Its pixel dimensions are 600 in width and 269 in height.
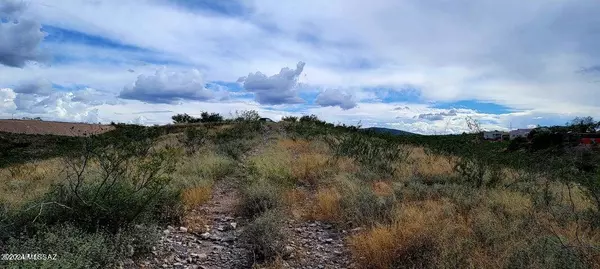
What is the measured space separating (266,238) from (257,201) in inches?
73.1

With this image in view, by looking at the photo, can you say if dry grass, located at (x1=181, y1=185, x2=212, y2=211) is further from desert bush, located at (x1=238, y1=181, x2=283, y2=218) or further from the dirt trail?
desert bush, located at (x1=238, y1=181, x2=283, y2=218)

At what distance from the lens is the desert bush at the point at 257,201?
21.5 ft

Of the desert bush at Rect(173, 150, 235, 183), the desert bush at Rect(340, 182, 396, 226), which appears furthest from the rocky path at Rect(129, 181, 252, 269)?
the desert bush at Rect(340, 182, 396, 226)

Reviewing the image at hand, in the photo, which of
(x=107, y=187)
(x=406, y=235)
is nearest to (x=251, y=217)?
(x=107, y=187)

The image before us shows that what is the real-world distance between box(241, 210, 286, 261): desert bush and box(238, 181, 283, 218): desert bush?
1.11 m

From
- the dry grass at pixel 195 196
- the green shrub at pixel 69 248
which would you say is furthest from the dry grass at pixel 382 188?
the green shrub at pixel 69 248

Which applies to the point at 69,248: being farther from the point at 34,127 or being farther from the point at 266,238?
the point at 34,127

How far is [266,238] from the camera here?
194 inches

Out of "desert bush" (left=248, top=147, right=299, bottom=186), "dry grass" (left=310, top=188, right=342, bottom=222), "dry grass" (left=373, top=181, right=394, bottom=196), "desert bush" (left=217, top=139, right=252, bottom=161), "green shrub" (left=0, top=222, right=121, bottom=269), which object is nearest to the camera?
"green shrub" (left=0, top=222, right=121, bottom=269)

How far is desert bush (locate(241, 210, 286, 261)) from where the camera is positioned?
4820 mm

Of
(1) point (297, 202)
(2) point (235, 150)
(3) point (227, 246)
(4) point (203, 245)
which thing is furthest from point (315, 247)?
(2) point (235, 150)

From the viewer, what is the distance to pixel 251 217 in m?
6.46

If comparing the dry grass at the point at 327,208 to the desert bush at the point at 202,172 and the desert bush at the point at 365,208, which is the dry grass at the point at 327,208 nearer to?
the desert bush at the point at 365,208

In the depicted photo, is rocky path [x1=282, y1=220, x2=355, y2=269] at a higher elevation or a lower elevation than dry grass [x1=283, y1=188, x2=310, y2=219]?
lower
